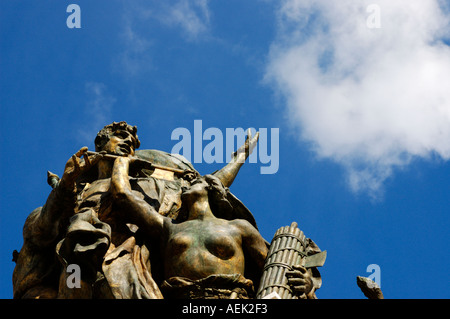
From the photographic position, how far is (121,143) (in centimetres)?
2078

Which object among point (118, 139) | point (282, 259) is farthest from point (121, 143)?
point (282, 259)

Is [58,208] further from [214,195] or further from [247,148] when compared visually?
[247,148]

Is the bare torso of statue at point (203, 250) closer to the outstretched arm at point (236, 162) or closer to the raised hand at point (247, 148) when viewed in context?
the outstretched arm at point (236, 162)

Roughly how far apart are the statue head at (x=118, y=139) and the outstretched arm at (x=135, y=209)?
2072 millimetres

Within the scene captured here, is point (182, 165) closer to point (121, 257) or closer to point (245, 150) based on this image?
point (245, 150)

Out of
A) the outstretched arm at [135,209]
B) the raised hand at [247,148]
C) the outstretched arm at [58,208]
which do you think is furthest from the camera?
→ the raised hand at [247,148]

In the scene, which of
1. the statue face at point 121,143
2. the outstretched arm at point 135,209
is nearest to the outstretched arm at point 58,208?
the outstretched arm at point 135,209

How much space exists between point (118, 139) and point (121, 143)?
18 cm

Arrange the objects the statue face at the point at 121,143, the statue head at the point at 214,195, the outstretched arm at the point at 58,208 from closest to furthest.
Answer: the outstretched arm at the point at 58,208 < the statue head at the point at 214,195 < the statue face at the point at 121,143

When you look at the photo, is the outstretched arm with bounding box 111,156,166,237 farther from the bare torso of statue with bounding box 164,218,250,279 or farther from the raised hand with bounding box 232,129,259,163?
the raised hand with bounding box 232,129,259,163

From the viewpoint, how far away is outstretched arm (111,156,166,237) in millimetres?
18188

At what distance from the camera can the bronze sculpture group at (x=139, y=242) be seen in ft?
53.8

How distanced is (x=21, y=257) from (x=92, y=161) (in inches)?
100

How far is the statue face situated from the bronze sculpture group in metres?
0.40
